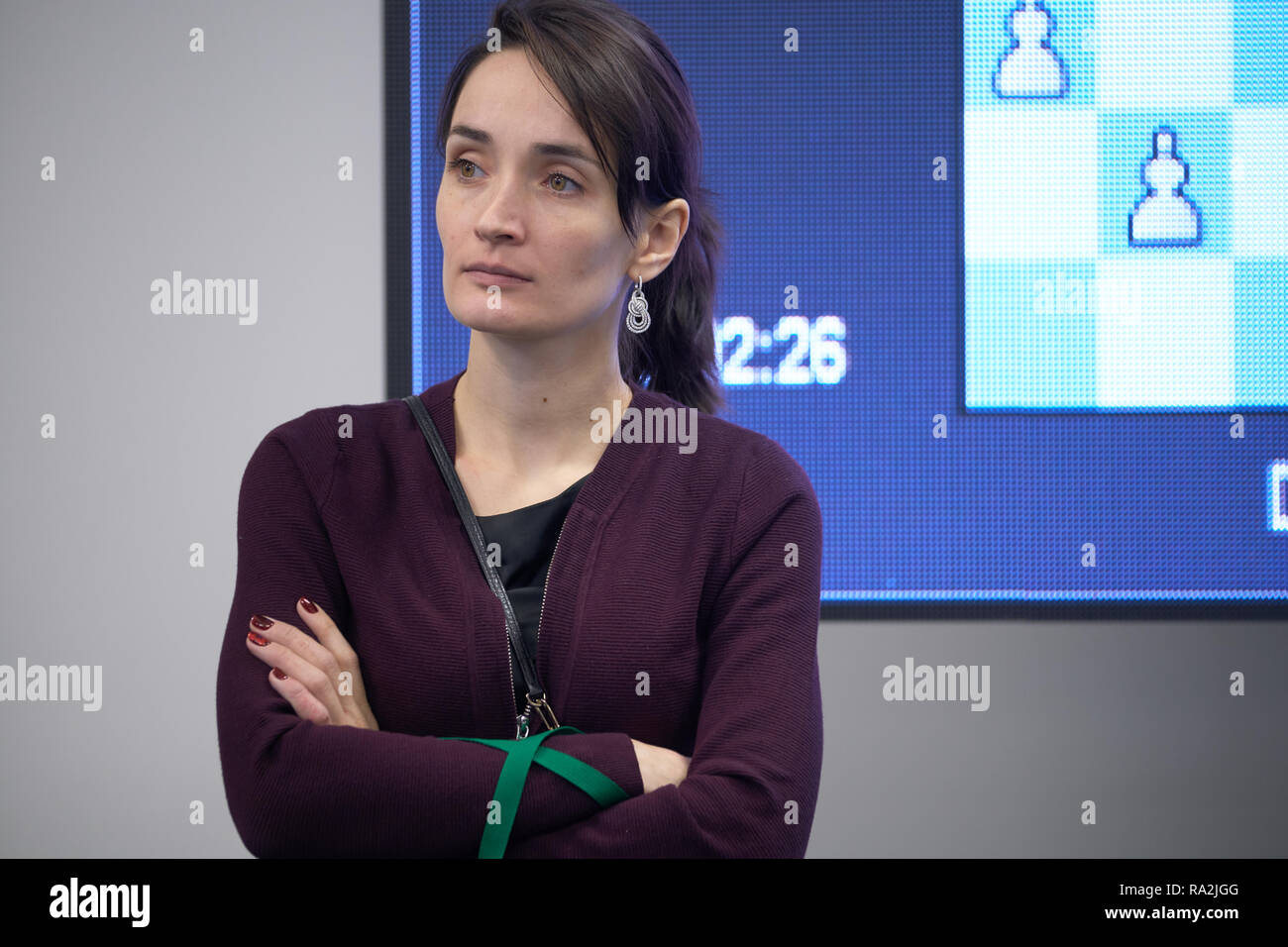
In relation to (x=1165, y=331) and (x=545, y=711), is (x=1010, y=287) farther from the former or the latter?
(x=545, y=711)

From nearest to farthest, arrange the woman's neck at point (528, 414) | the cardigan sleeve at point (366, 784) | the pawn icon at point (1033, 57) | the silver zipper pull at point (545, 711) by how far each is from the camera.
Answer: the cardigan sleeve at point (366, 784)
the silver zipper pull at point (545, 711)
the woman's neck at point (528, 414)
the pawn icon at point (1033, 57)

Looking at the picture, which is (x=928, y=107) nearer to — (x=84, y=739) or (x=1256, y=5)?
(x=1256, y=5)

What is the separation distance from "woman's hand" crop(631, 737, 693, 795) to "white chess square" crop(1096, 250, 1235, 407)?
156 cm

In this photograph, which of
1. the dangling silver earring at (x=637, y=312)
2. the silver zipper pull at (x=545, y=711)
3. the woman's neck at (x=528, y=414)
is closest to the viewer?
the silver zipper pull at (x=545, y=711)

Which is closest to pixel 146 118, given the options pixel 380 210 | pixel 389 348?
pixel 380 210

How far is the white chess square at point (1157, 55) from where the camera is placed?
8.09 ft

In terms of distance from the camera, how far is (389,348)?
250 cm

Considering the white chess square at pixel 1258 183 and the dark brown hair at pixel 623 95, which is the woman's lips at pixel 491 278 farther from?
the white chess square at pixel 1258 183

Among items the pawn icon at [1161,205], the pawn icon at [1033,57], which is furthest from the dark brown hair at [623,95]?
the pawn icon at [1161,205]

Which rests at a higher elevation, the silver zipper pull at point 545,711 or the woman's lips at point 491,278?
the woman's lips at point 491,278

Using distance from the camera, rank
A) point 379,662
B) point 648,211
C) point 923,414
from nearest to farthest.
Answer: point 379,662, point 648,211, point 923,414

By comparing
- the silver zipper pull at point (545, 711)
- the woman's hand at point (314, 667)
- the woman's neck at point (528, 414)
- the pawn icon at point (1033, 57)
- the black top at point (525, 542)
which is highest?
the pawn icon at point (1033, 57)

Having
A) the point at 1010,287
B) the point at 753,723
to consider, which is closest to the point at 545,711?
the point at 753,723
